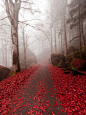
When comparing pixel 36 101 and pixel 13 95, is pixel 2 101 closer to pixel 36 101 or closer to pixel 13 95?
pixel 13 95

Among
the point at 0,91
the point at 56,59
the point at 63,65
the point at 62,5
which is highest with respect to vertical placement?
the point at 62,5

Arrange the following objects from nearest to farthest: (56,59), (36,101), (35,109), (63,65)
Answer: (35,109) → (36,101) → (63,65) → (56,59)

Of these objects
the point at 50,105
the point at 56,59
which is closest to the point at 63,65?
the point at 56,59

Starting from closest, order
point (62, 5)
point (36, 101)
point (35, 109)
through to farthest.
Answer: point (35, 109)
point (36, 101)
point (62, 5)

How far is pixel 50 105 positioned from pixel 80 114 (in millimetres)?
1308

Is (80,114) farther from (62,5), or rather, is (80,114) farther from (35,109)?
(62,5)

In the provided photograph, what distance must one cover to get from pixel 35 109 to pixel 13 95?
175cm

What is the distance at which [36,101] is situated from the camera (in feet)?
10.9

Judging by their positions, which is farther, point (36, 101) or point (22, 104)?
point (36, 101)

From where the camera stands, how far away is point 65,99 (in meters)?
3.43

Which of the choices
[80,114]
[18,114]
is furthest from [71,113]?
[18,114]

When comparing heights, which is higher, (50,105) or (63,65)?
(63,65)

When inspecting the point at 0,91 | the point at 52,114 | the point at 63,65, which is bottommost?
the point at 52,114

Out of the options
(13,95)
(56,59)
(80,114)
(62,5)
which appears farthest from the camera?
(62,5)
